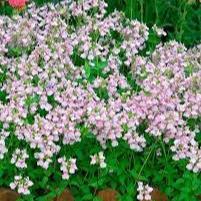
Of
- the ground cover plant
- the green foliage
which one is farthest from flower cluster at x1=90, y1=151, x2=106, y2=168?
the green foliage

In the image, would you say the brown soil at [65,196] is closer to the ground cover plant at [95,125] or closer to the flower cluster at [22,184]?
the ground cover plant at [95,125]

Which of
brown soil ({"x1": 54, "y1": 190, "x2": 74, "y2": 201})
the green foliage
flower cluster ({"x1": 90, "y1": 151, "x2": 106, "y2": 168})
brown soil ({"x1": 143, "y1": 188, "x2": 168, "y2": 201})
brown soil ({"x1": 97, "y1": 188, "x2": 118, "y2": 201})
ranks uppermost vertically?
the green foliage

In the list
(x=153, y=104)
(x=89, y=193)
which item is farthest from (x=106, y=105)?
(x=89, y=193)

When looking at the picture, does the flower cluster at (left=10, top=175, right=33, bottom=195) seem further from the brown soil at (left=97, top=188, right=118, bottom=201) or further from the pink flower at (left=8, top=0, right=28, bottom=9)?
the pink flower at (left=8, top=0, right=28, bottom=9)

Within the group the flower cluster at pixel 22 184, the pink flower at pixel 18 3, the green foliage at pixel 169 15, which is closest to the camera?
the flower cluster at pixel 22 184

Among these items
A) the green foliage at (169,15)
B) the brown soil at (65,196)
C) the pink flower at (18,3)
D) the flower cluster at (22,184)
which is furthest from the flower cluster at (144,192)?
the green foliage at (169,15)

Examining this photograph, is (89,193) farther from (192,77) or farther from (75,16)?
(75,16)

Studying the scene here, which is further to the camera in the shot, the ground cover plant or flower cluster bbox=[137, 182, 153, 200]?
the ground cover plant

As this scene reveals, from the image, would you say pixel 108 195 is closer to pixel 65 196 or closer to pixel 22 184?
pixel 65 196
